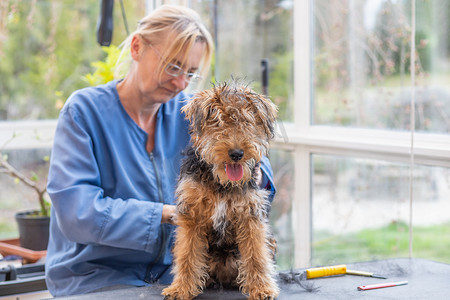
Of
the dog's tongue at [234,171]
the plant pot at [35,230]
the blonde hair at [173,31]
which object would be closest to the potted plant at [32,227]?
the plant pot at [35,230]

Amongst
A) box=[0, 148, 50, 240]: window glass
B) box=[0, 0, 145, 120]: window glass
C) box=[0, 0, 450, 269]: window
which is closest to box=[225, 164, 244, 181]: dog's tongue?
box=[0, 0, 450, 269]: window

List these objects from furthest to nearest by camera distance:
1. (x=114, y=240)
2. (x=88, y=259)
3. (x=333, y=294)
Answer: (x=88, y=259)
(x=114, y=240)
(x=333, y=294)

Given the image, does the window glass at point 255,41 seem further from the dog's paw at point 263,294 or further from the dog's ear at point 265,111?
the dog's paw at point 263,294

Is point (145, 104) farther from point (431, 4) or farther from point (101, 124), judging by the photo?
point (431, 4)

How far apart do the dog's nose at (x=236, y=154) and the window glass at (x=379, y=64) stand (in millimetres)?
1460

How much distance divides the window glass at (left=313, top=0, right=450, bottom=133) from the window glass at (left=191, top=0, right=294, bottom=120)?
0.80 feet

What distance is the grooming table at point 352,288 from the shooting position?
57.6 inches

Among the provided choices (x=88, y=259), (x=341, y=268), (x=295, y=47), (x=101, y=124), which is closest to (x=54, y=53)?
(x=295, y=47)

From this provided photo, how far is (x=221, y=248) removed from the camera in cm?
151

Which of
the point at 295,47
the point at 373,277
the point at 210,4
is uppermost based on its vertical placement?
the point at 210,4

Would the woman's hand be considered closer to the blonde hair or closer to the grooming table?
the grooming table

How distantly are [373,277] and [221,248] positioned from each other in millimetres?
544

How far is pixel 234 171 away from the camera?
1.30m

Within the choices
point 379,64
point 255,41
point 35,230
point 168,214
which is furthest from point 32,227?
point 379,64
